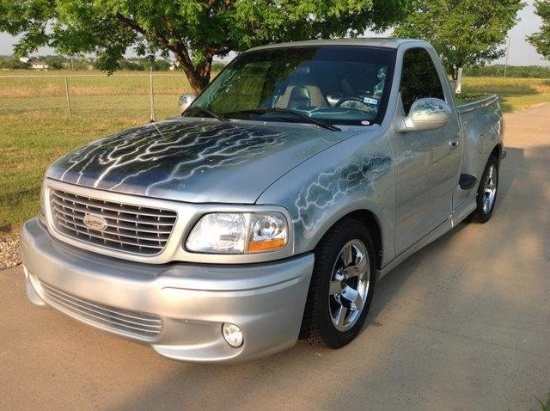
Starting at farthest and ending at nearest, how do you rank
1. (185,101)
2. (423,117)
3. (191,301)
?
1. (185,101)
2. (423,117)
3. (191,301)

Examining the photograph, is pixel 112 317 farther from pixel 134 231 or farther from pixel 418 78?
pixel 418 78

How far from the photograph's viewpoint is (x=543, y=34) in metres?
40.6

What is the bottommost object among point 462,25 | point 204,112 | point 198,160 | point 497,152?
point 497,152

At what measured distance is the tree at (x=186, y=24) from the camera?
686cm

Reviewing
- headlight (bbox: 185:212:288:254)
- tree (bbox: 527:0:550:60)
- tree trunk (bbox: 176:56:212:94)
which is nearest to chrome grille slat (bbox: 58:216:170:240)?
headlight (bbox: 185:212:288:254)

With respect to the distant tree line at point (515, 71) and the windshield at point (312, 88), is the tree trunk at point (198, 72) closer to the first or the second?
the windshield at point (312, 88)

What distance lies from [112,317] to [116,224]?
463 millimetres

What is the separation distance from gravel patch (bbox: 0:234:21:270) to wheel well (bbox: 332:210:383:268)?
9.57 feet

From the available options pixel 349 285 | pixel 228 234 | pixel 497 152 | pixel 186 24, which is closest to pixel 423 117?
pixel 349 285

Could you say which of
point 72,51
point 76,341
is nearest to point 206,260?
point 76,341

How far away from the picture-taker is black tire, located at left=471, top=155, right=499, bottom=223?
5.69 metres

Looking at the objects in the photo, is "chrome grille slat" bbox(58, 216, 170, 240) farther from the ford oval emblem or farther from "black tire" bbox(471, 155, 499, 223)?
"black tire" bbox(471, 155, 499, 223)

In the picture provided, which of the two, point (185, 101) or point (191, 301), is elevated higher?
point (185, 101)

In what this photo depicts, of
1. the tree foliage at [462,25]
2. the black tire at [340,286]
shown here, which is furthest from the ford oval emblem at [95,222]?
the tree foliage at [462,25]
